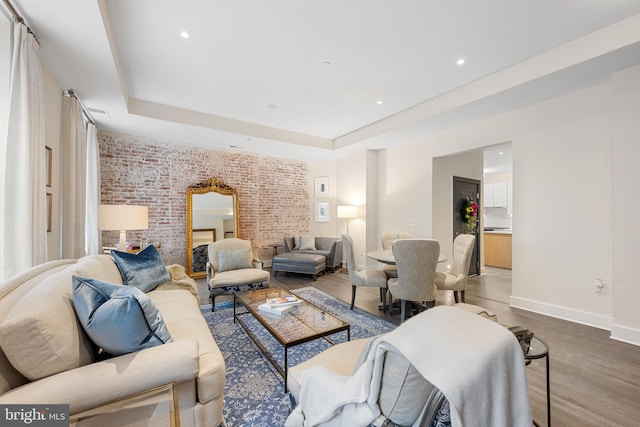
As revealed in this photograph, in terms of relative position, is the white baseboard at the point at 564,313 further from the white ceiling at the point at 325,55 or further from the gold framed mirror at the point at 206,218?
the gold framed mirror at the point at 206,218

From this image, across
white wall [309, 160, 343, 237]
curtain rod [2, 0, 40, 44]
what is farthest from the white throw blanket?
white wall [309, 160, 343, 237]

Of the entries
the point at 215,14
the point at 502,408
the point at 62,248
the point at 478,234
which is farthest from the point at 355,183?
the point at 502,408

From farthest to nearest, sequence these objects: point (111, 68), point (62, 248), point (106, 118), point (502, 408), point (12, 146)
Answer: point (106, 118)
point (62, 248)
point (111, 68)
point (12, 146)
point (502, 408)

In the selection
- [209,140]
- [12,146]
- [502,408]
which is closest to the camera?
[502,408]

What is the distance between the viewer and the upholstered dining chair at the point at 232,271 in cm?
351

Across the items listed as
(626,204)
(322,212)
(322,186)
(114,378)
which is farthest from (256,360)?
(322,186)

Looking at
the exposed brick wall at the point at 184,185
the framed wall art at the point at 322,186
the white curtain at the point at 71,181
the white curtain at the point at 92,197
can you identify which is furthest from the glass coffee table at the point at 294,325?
the framed wall art at the point at 322,186

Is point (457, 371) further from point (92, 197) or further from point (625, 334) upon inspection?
point (92, 197)

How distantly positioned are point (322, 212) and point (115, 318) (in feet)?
18.8

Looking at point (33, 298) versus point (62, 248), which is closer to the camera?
point (33, 298)

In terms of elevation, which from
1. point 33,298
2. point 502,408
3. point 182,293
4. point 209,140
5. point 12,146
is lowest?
point 182,293

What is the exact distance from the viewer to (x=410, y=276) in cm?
285

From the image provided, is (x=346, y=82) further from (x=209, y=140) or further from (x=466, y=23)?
(x=209, y=140)

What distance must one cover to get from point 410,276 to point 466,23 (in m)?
2.48
